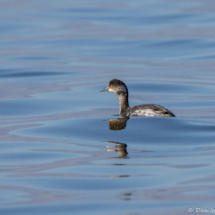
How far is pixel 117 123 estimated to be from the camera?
40.0ft

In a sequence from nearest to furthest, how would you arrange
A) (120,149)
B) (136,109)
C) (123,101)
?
(120,149) → (136,109) → (123,101)

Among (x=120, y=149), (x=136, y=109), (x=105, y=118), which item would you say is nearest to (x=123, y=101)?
(x=105, y=118)

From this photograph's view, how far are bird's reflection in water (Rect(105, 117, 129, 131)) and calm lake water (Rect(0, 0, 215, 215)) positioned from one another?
0.05 m

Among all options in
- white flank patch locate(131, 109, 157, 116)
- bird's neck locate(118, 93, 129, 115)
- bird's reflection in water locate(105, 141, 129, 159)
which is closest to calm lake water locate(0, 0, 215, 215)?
bird's reflection in water locate(105, 141, 129, 159)

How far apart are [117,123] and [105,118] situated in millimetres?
815

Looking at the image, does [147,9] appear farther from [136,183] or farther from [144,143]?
[136,183]

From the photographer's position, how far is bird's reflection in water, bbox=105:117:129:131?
1167cm

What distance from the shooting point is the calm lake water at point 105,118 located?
720 centimetres

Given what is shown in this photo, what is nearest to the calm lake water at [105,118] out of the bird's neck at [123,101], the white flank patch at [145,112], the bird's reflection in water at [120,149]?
the bird's reflection in water at [120,149]

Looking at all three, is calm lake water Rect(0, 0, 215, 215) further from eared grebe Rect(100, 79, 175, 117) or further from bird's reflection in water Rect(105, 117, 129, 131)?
eared grebe Rect(100, 79, 175, 117)

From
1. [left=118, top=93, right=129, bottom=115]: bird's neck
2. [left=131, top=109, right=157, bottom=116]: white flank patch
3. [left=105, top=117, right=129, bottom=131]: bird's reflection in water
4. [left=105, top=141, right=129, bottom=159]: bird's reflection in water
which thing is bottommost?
[left=105, top=141, right=129, bottom=159]: bird's reflection in water

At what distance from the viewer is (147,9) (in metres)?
40.8

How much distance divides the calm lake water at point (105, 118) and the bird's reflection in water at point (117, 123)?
5 cm

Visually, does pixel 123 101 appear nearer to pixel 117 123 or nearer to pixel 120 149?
pixel 117 123
